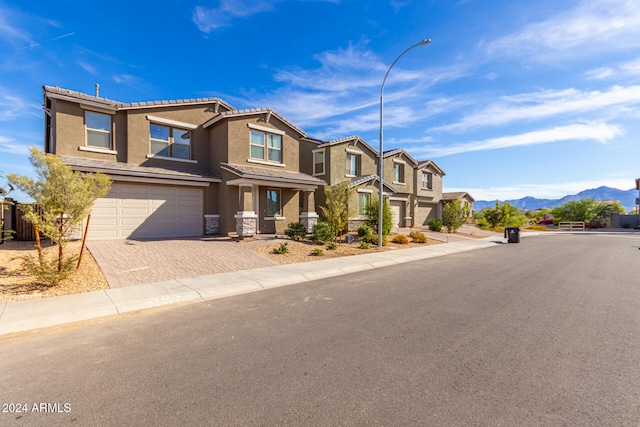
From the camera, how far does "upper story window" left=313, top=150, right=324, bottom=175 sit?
23.0m

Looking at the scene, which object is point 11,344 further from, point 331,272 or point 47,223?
point 331,272

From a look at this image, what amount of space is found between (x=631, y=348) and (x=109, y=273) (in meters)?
11.3

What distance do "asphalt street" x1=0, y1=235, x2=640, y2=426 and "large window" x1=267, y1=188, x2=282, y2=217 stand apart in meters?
11.7

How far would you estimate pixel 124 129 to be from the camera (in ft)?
50.4

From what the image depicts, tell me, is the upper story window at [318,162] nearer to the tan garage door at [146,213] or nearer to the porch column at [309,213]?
the porch column at [309,213]

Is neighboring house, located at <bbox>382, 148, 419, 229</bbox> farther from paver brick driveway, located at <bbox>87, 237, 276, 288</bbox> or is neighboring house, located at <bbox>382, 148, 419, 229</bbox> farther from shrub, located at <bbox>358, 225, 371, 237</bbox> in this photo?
paver brick driveway, located at <bbox>87, 237, 276, 288</bbox>

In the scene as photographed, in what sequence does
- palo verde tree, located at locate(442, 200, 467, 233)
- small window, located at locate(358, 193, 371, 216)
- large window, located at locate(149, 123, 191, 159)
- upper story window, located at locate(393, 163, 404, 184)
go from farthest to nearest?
upper story window, located at locate(393, 163, 404, 184) → palo verde tree, located at locate(442, 200, 467, 233) → small window, located at locate(358, 193, 371, 216) → large window, located at locate(149, 123, 191, 159)

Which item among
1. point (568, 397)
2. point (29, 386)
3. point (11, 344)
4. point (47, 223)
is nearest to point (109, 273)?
point (47, 223)

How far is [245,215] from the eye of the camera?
1483 centimetres

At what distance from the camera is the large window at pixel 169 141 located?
1617 centimetres

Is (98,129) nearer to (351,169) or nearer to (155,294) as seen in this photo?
(155,294)

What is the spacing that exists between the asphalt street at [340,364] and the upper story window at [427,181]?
89.8ft

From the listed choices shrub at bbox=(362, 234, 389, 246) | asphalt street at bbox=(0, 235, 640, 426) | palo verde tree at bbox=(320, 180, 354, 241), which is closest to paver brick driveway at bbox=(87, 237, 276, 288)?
asphalt street at bbox=(0, 235, 640, 426)

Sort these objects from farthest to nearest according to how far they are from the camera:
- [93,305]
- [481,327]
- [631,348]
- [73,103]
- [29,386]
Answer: [73,103] < [93,305] < [481,327] < [631,348] < [29,386]
